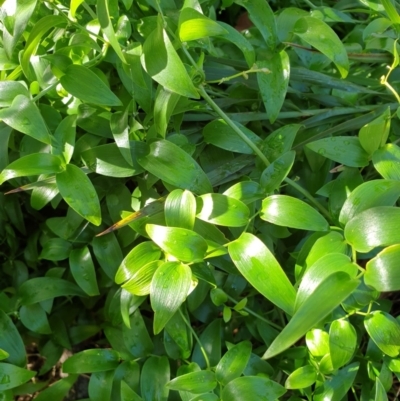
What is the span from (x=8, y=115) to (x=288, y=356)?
0.46 m

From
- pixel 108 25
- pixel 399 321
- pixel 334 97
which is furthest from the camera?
pixel 334 97

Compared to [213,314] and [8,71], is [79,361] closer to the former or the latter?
[213,314]

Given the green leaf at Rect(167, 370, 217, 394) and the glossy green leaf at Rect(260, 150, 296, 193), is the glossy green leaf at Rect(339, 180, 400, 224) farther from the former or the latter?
the green leaf at Rect(167, 370, 217, 394)

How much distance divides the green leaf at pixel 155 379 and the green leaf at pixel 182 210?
23cm

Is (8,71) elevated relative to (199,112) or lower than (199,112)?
elevated

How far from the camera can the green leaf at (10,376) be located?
60 cm

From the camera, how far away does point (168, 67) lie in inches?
19.2

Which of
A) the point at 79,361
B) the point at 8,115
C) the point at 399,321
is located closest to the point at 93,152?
the point at 8,115

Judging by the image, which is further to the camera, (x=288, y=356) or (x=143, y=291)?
(x=288, y=356)

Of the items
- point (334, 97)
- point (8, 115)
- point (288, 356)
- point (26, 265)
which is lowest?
point (288, 356)

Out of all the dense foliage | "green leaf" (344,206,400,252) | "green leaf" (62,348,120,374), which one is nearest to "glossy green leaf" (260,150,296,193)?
the dense foliage

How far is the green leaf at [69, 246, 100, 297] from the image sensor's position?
2.22 ft

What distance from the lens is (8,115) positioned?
514 millimetres

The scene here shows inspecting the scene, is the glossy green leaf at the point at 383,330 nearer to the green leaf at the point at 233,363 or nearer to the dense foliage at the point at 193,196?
the dense foliage at the point at 193,196
